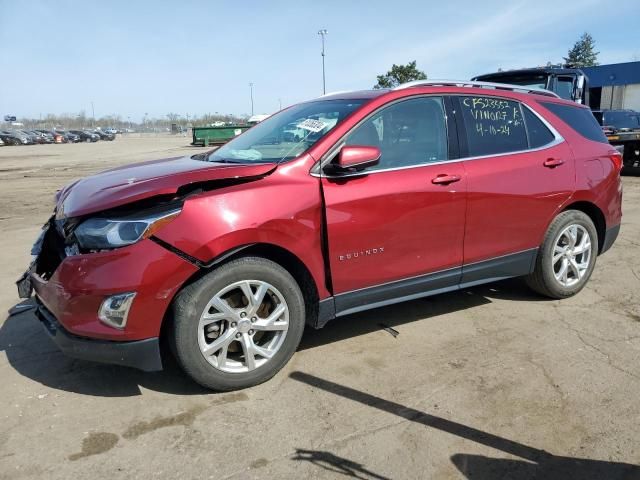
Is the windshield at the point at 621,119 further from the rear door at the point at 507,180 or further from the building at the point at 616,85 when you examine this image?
the building at the point at 616,85

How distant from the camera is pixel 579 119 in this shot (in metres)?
4.69

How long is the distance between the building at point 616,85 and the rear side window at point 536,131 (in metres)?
25.3

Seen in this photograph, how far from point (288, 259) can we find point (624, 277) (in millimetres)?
3799

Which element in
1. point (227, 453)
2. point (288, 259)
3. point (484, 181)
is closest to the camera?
point (227, 453)

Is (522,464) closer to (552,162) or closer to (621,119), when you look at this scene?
(552,162)

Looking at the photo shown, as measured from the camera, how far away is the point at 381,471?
7.96ft

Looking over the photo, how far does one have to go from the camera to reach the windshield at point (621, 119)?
13.9 metres

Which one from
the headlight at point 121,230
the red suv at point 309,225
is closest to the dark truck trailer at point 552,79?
the red suv at point 309,225

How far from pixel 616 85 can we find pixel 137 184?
32.5 meters

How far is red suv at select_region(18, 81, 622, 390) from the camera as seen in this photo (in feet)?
9.43

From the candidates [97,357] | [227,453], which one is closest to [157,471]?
[227,453]

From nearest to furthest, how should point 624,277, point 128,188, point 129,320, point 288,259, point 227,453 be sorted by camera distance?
point 227,453
point 129,320
point 128,188
point 288,259
point 624,277

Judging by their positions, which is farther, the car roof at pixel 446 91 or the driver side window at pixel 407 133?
the car roof at pixel 446 91

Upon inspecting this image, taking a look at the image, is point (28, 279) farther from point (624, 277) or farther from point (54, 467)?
point (624, 277)
